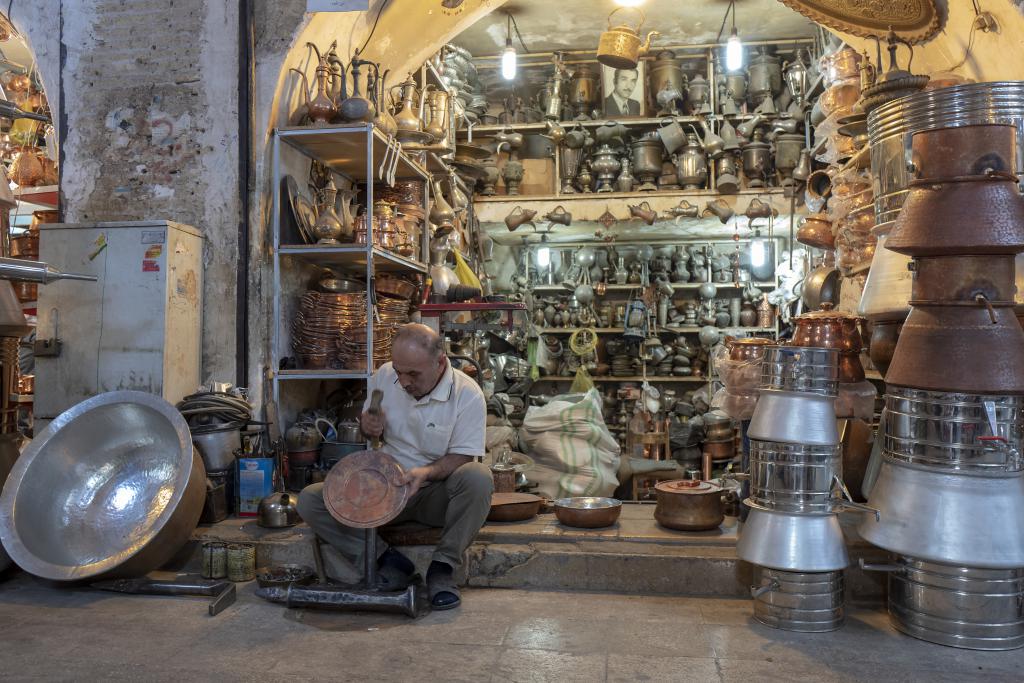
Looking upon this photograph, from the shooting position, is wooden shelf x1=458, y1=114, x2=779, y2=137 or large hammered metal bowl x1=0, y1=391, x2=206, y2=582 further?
wooden shelf x1=458, y1=114, x2=779, y2=137

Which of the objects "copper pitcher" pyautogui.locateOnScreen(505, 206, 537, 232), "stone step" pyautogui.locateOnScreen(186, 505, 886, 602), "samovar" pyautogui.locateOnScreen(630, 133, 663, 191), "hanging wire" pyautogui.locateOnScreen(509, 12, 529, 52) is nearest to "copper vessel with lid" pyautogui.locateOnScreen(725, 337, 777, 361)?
"stone step" pyautogui.locateOnScreen(186, 505, 886, 602)

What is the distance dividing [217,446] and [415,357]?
132cm

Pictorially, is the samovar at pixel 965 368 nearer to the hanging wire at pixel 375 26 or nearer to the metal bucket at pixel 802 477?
the metal bucket at pixel 802 477

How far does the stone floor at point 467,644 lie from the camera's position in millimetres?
2445

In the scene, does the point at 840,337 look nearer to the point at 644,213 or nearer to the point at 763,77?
the point at 644,213

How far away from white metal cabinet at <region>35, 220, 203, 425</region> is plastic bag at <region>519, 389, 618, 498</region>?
7.69ft

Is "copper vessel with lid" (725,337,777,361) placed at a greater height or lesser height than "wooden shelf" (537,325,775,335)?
lesser

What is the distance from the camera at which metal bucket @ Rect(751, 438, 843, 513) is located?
288 cm

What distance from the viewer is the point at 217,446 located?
3824 millimetres

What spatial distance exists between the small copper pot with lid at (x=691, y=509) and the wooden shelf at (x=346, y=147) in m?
2.29

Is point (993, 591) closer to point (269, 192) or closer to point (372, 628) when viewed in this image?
point (372, 628)

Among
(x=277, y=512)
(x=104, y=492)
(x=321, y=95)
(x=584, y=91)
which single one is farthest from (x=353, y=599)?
(x=584, y=91)

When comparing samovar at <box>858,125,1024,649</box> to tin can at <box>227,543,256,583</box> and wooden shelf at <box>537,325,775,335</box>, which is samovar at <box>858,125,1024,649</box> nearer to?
tin can at <box>227,543,256,583</box>

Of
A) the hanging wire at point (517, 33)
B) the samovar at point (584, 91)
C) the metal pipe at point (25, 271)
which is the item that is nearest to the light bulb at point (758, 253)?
the samovar at point (584, 91)
